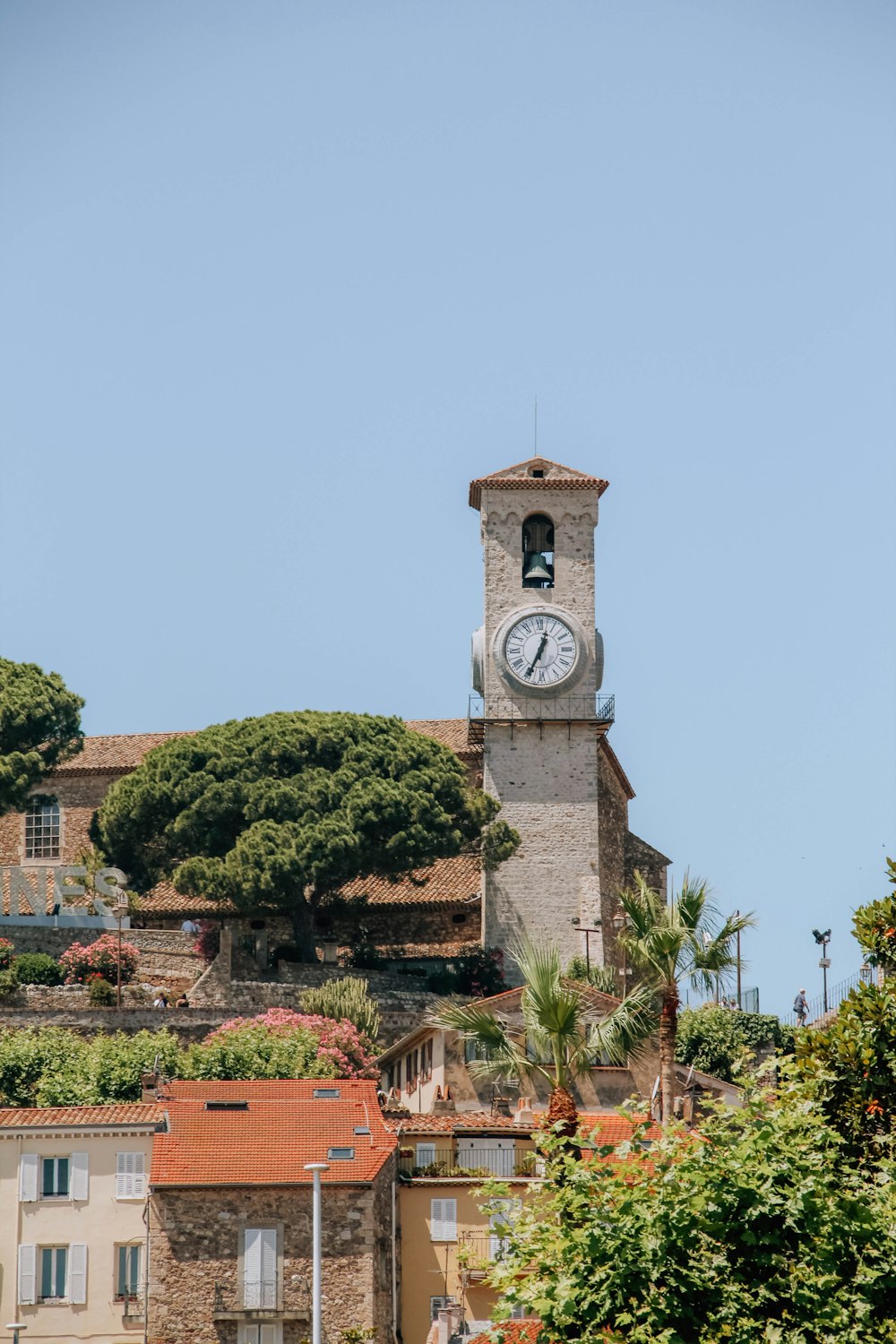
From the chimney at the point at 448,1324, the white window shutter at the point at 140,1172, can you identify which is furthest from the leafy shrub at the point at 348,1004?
the chimney at the point at 448,1324

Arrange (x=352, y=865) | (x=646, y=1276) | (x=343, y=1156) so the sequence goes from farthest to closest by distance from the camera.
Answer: (x=352, y=865), (x=343, y=1156), (x=646, y=1276)

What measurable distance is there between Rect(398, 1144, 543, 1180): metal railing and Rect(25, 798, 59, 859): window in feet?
136

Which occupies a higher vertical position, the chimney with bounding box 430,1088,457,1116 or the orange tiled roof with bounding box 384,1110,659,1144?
the chimney with bounding box 430,1088,457,1116

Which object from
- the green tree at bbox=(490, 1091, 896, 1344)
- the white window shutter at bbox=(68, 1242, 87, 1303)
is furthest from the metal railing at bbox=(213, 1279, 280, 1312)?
the green tree at bbox=(490, 1091, 896, 1344)

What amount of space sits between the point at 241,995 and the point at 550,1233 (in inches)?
1502

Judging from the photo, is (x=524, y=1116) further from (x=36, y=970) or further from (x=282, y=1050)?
(x=36, y=970)

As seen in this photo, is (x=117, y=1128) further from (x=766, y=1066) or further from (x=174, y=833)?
(x=174, y=833)

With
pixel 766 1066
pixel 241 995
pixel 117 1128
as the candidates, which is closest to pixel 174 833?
pixel 241 995

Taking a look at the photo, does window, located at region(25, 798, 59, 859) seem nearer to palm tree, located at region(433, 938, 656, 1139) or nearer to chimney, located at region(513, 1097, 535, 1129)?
chimney, located at region(513, 1097, 535, 1129)

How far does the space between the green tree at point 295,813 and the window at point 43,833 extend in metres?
9.82

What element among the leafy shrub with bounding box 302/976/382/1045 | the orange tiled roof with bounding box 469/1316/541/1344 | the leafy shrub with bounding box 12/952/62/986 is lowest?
the orange tiled roof with bounding box 469/1316/541/1344

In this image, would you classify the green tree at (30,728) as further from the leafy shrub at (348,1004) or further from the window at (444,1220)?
the window at (444,1220)

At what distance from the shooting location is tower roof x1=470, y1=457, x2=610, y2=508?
274 ft

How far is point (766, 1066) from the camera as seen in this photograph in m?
36.8
